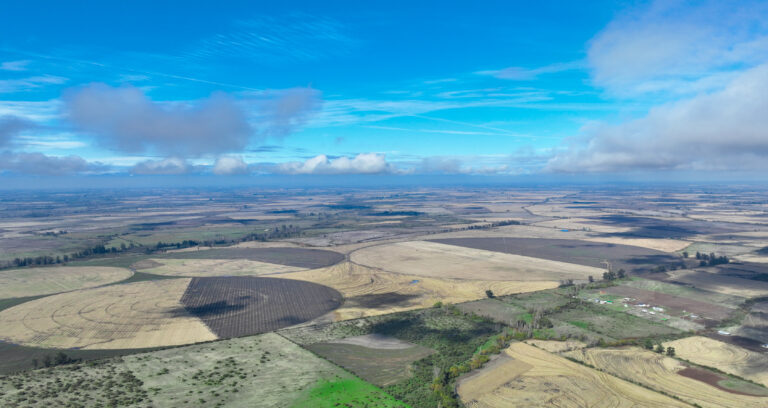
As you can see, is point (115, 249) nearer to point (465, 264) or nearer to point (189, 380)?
point (465, 264)

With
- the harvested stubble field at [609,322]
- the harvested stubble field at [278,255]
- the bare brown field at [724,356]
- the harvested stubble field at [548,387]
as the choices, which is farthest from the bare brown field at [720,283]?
the harvested stubble field at [278,255]

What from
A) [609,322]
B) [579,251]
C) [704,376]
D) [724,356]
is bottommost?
[609,322]

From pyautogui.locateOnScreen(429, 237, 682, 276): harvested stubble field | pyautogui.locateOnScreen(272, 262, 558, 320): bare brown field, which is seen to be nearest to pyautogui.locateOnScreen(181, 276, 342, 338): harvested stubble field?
pyautogui.locateOnScreen(272, 262, 558, 320): bare brown field

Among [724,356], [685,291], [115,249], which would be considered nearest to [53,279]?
[115,249]

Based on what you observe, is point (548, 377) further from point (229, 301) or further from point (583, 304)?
point (229, 301)

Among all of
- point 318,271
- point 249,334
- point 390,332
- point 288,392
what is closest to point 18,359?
point 249,334

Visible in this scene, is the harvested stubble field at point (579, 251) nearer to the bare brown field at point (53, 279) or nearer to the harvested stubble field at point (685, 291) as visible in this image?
the harvested stubble field at point (685, 291)
